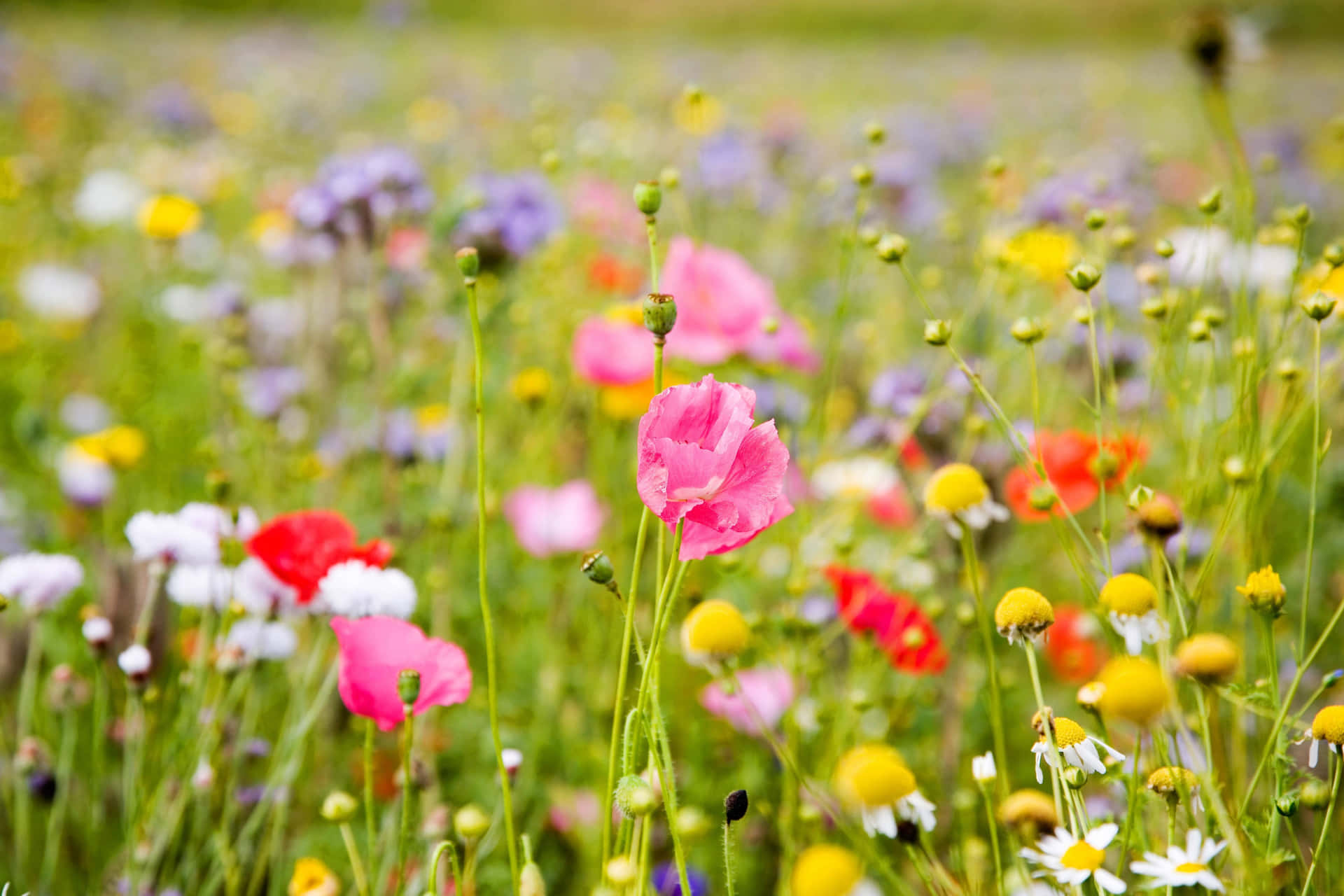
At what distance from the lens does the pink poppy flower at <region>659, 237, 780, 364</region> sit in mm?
1085

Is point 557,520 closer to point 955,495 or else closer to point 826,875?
point 955,495

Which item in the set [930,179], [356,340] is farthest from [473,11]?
[356,340]

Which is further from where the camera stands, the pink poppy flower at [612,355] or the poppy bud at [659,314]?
the pink poppy flower at [612,355]

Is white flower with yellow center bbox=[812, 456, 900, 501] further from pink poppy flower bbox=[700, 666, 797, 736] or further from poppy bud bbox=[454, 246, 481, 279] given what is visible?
poppy bud bbox=[454, 246, 481, 279]

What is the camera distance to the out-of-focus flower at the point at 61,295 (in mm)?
1922

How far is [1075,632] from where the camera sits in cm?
125

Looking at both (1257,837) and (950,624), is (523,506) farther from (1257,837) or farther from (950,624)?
(1257,837)

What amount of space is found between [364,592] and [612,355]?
52 centimetres

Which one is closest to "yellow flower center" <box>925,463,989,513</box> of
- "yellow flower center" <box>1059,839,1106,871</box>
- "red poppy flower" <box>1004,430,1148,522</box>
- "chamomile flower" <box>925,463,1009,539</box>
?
"chamomile flower" <box>925,463,1009,539</box>

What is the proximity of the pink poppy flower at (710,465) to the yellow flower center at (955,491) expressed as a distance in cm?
13

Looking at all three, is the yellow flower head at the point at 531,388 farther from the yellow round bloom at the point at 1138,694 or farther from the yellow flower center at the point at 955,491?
the yellow round bloom at the point at 1138,694

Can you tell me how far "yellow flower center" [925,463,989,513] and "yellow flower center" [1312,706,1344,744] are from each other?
22 cm

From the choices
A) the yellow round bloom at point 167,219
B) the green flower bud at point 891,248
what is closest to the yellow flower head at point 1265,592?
the green flower bud at point 891,248

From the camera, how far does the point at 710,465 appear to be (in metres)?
0.53
